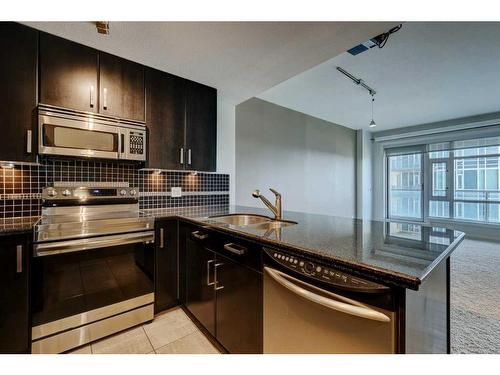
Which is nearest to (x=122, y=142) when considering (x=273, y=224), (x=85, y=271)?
(x=85, y=271)

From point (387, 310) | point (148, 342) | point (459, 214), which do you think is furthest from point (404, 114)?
point (148, 342)

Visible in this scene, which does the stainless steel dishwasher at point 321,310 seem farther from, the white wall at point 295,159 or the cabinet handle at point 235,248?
the white wall at point 295,159

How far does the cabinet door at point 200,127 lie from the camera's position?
2389 mm

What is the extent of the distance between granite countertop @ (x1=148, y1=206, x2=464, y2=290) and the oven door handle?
0.68 metres

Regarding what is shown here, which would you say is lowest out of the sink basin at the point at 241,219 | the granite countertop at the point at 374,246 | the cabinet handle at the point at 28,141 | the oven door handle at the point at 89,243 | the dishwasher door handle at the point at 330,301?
the dishwasher door handle at the point at 330,301

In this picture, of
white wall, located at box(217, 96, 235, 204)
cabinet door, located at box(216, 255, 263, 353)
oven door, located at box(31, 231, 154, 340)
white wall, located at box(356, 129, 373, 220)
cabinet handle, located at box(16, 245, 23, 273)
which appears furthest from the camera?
white wall, located at box(356, 129, 373, 220)

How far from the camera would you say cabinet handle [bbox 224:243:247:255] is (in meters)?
1.29

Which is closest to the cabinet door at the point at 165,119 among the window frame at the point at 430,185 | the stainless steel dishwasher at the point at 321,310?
the stainless steel dishwasher at the point at 321,310

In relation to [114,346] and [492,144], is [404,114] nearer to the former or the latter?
[492,144]

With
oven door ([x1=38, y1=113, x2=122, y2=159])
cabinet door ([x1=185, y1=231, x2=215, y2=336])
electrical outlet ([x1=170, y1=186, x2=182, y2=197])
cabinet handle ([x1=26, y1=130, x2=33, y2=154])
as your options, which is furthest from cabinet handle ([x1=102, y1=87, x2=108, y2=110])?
cabinet door ([x1=185, y1=231, x2=215, y2=336])

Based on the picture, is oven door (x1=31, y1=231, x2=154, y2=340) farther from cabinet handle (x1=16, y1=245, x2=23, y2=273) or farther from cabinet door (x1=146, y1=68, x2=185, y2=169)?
cabinet door (x1=146, y1=68, x2=185, y2=169)

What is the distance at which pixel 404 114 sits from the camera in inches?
179

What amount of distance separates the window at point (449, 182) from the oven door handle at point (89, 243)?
6258 millimetres
